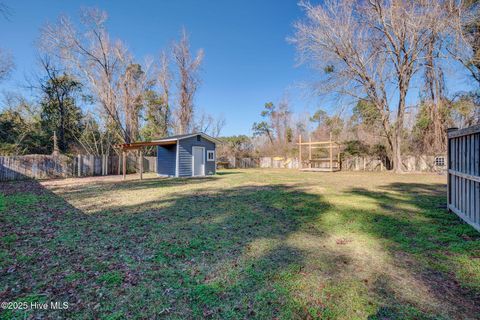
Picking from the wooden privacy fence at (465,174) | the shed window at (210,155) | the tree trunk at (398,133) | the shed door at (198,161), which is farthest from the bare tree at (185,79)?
the wooden privacy fence at (465,174)

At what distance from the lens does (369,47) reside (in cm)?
1491

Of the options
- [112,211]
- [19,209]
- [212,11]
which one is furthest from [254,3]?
[19,209]

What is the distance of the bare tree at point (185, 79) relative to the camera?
2155 centimetres

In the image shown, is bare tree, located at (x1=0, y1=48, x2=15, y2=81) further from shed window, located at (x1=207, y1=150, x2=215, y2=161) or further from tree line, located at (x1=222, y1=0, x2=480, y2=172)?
tree line, located at (x1=222, y1=0, x2=480, y2=172)

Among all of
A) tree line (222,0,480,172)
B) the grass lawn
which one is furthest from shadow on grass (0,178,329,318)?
tree line (222,0,480,172)

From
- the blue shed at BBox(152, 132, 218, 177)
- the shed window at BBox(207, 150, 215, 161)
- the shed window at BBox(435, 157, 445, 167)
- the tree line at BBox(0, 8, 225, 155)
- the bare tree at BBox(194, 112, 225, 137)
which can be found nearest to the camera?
the blue shed at BBox(152, 132, 218, 177)

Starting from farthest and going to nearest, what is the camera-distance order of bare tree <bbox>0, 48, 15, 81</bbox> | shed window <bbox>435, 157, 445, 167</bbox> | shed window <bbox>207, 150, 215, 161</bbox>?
shed window <bbox>435, 157, 445, 167</bbox> → shed window <bbox>207, 150, 215, 161</bbox> → bare tree <bbox>0, 48, 15, 81</bbox>

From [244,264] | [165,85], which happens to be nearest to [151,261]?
[244,264]

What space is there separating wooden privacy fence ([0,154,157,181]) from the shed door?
6426 millimetres

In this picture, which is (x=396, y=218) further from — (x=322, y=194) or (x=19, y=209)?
(x=19, y=209)

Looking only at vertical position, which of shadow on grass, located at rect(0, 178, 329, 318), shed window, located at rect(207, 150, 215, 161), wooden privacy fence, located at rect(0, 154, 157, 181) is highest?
shed window, located at rect(207, 150, 215, 161)

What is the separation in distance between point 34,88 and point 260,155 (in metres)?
21.6

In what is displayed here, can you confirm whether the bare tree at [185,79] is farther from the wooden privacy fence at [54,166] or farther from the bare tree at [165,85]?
the wooden privacy fence at [54,166]

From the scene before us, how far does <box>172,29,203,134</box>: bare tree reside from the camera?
21.5 meters
